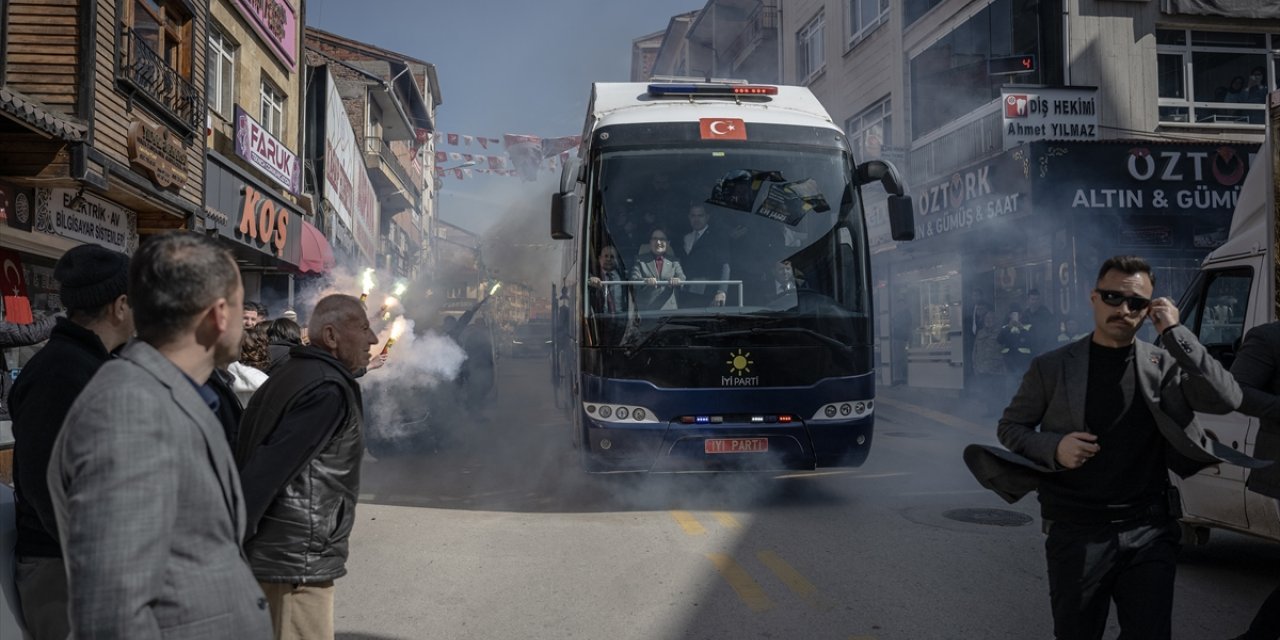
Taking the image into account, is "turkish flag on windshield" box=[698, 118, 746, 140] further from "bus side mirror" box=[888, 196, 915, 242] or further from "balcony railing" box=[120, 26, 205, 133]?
"balcony railing" box=[120, 26, 205, 133]

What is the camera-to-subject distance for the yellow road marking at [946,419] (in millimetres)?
13922

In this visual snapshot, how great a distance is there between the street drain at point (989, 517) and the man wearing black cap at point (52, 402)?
6.28 meters

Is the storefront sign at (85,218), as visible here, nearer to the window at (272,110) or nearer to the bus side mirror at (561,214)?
the bus side mirror at (561,214)

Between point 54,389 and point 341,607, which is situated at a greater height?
point 54,389

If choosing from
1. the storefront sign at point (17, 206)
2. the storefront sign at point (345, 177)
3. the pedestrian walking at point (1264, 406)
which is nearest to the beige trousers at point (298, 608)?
the pedestrian walking at point (1264, 406)

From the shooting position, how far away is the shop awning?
61.1ft

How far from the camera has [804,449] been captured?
25.5 ft

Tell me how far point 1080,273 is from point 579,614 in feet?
41.6

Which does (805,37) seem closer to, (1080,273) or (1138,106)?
(1138,106)

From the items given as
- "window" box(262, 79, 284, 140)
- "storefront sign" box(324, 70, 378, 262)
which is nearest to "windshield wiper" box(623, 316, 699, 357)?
"window" box(262, 79, 284, 140)

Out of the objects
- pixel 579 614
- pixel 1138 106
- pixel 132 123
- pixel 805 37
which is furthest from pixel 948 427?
pixel 805 37

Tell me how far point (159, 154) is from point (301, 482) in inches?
418

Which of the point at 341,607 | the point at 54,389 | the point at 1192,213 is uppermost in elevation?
the point at 1192,213

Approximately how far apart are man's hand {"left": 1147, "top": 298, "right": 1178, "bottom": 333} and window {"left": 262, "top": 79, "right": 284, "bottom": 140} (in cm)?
1746
